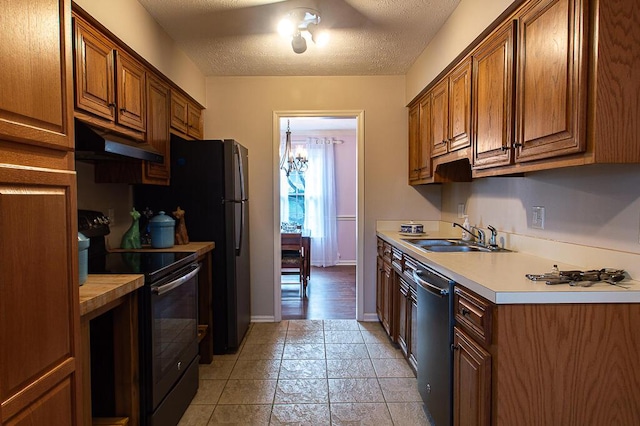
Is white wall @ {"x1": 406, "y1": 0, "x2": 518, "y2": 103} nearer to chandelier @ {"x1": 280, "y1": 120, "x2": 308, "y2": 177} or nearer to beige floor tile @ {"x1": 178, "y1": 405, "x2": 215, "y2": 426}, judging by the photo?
chandelier @ {"x1": 280, "y1": 120, "x2": 308, "y2": 177}

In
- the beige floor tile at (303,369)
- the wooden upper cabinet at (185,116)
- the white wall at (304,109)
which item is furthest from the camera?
the white wall at (304,109)

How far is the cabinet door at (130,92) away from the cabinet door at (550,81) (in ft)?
7.05

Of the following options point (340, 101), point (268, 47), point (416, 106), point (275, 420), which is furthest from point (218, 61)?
point (275, 420)

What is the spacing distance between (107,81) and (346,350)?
100 inches

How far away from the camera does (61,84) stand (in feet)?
3.48

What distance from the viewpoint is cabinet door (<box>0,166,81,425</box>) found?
86 cm

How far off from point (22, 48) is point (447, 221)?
10.8 feet

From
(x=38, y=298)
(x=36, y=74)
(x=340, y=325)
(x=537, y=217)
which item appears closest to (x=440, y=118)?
(x=537, y=217)

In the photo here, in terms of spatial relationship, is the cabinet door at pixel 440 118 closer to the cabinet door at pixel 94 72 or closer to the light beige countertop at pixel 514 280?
the light beige countertop at pixel 514 280

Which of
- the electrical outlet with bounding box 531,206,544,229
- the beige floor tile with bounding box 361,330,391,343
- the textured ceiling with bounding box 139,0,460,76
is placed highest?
the textured ceiling with bounding box 139,0,460,76

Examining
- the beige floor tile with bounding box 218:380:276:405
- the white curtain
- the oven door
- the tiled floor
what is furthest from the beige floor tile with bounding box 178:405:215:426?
the white curtain

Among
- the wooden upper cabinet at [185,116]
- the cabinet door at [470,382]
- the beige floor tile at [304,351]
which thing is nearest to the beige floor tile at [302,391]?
the beige floor tile at [304,351]

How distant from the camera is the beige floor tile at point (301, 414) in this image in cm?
209

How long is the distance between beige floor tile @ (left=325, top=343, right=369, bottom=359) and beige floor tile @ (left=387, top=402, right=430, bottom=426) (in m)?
0.69
